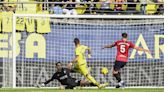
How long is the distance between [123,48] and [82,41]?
4.33 ft

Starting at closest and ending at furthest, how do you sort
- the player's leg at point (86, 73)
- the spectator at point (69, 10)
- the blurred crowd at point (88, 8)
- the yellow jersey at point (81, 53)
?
the yellow jersey at point (81, 53) → the player's leg at point (86, 73) → the blurred crowd at point (88, 8) → the spectator at point (69, 10)

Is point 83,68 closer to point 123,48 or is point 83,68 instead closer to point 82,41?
point 82,41

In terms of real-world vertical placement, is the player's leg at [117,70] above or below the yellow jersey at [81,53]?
below

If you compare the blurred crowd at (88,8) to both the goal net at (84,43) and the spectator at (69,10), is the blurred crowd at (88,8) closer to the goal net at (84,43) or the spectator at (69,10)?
the spectator at (69,10)

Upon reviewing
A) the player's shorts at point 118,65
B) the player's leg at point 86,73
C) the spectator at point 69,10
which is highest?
the spectator at point 69,10

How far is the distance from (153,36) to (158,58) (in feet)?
2.27

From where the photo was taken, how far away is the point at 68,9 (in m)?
22.0

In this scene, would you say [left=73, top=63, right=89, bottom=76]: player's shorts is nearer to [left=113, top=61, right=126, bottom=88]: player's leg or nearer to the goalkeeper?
the goalkeeper

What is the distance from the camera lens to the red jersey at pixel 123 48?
64.4 ft

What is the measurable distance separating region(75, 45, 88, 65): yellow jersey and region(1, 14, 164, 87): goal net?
33 centimetres

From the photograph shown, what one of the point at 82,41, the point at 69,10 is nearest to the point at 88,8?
the point at 69,10

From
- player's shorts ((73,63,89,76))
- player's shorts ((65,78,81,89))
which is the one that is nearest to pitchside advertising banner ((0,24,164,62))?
player's shorts ((73,63,89,76))

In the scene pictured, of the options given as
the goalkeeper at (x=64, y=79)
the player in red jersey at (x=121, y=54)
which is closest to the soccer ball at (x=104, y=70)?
the player in red jersey at (x=121, y=54)

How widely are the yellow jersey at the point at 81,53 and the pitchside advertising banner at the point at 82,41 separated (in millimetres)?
332
